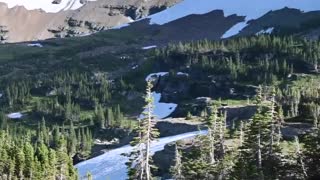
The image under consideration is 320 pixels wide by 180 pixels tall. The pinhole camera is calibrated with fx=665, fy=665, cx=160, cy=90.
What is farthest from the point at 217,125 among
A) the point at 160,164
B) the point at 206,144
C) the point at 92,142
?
the point at 92,142

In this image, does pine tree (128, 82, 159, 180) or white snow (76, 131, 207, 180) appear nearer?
pine tree (128, 82, 159, 180)

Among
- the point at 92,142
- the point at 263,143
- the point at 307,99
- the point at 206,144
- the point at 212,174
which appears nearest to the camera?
the point at 263,143

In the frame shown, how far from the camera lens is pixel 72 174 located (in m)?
104

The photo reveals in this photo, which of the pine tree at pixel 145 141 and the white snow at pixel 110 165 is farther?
the white snow at pixel 110 165

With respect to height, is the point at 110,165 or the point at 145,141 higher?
the point at 145,141

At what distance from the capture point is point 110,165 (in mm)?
142125

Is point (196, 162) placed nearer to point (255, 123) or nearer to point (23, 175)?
point (255, 123)

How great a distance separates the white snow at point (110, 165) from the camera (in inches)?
5177

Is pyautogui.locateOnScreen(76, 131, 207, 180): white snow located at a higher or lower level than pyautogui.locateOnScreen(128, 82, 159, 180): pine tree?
lower

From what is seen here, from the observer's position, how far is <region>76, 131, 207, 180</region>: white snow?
13150cm

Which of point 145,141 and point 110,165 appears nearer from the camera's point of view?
point 145,141

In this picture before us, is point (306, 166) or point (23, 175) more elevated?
point (306, 166)

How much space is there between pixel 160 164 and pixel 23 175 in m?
33.4

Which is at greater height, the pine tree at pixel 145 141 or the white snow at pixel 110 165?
the pine tree at pixel 145 141
